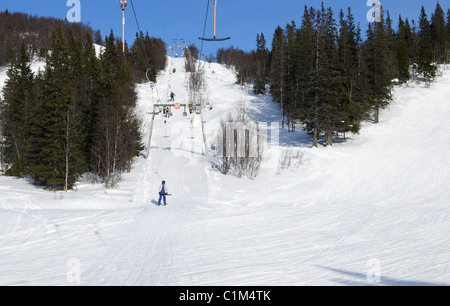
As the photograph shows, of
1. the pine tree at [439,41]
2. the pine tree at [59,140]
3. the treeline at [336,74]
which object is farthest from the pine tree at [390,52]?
the pine tree at [59,140]

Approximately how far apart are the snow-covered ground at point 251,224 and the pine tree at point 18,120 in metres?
3.25

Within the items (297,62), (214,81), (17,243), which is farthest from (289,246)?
(214,81)

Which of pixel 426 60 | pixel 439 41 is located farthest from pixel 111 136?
pixel 439 41

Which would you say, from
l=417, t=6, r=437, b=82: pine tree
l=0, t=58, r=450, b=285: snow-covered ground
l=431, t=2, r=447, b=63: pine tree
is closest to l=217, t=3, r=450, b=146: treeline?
l=417, t=6, r=437, b=82: pine tree

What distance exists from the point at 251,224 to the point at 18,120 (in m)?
32.3

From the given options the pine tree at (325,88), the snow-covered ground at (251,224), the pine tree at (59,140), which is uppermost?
the pine tree at (325,88)

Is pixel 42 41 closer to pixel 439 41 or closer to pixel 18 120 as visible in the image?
pixel 18 120

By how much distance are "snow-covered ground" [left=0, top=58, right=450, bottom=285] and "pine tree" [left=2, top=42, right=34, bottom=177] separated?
3254 mm

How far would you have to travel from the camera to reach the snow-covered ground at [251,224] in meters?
7.23

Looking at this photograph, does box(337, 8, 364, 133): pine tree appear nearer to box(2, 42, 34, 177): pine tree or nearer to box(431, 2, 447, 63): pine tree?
box(2, 42, 34, 177): pine tree

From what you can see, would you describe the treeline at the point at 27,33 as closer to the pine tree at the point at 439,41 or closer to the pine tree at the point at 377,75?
the pine tree at the point at 377,75

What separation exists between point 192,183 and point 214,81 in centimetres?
6436

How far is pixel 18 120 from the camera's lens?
3170 cm

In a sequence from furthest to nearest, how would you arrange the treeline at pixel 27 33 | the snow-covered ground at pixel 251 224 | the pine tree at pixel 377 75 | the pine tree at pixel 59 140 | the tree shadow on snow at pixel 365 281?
the treeline at pixel 27 33, the pine tree at pixel 377 75, the pine tree at pixel 59 140, the snow-covered ground at pixel 251 224, the tree shadow on snow at pixel 365 281
